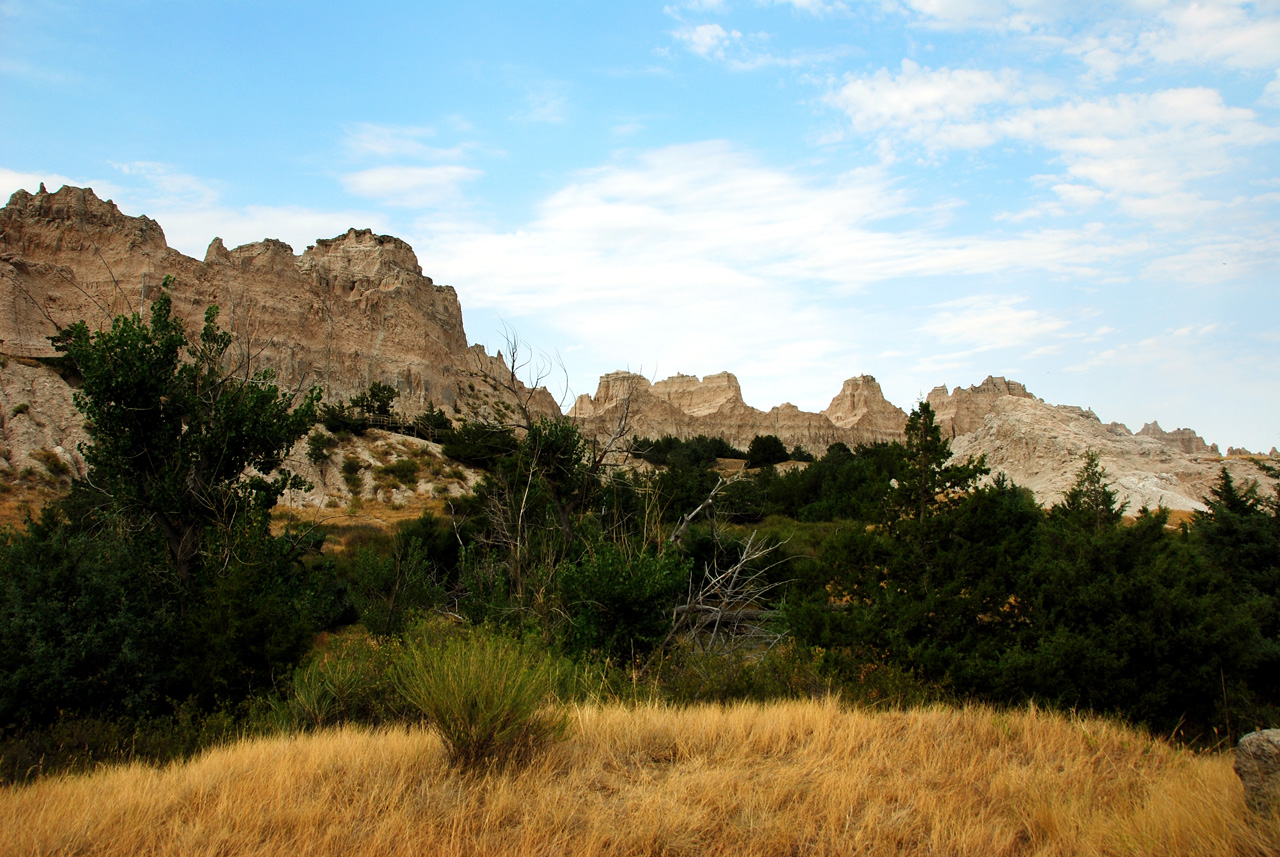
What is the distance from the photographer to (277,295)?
5775 cm

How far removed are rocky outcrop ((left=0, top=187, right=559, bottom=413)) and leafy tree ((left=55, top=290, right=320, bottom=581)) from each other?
30.7 meters

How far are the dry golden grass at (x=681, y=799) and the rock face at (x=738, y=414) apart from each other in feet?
256

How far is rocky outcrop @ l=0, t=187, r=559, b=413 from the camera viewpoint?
156 ft

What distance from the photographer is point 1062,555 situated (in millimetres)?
11547

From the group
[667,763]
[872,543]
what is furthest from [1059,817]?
[872,543]

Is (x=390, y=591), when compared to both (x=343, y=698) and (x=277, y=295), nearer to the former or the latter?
(x=343, y=698)

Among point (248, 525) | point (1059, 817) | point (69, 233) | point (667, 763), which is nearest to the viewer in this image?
point (1059, 817)

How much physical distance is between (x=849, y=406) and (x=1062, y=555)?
9623cm

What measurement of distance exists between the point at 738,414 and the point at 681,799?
9393 centimetres

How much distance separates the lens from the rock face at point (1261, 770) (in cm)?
356

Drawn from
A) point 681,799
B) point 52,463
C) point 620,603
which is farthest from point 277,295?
Answer: point 681,799

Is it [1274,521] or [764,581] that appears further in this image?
[764,581]

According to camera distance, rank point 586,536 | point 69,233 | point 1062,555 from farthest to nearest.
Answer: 1. point 69,233
2. point 586,536
3. point 1062,555

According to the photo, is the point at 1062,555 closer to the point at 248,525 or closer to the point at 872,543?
the point at 872,543
